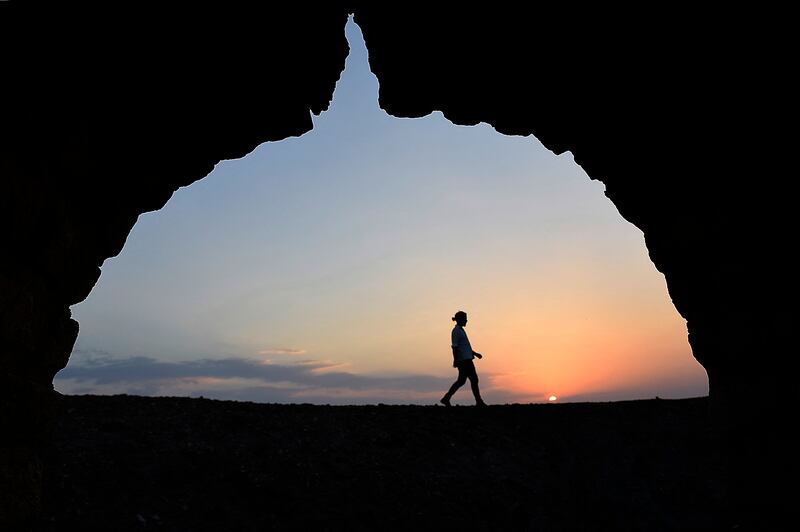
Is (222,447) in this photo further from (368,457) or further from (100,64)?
(100,64)

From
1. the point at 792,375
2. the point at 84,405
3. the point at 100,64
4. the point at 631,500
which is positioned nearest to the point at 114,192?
the point at 100,64

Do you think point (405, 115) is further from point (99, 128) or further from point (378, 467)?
point (378, 467)

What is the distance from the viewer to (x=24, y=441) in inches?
139

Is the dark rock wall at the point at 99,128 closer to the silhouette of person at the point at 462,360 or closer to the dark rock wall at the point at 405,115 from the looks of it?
the dark rock wall at the point at 405,115

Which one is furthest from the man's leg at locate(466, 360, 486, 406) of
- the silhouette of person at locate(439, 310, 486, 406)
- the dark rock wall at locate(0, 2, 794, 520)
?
the dark rock wall at locate(0, 2, 794, 520)

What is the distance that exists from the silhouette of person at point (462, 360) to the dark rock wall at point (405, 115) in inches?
340

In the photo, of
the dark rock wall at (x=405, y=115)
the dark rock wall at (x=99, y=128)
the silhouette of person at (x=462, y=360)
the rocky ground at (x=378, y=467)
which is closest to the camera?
the dark rock wall at (x=99, y=128)

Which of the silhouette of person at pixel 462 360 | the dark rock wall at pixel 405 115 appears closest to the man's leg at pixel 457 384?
the silhouette of person at pixel 462 360

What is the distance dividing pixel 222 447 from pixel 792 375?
9541mm

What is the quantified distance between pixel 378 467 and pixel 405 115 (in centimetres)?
761

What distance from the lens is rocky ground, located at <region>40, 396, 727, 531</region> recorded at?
9.79 meters

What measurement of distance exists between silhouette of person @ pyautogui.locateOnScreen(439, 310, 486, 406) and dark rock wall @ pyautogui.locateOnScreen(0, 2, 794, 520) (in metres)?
8.65

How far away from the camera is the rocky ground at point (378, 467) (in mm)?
9789


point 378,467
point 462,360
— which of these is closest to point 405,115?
point 378,467
